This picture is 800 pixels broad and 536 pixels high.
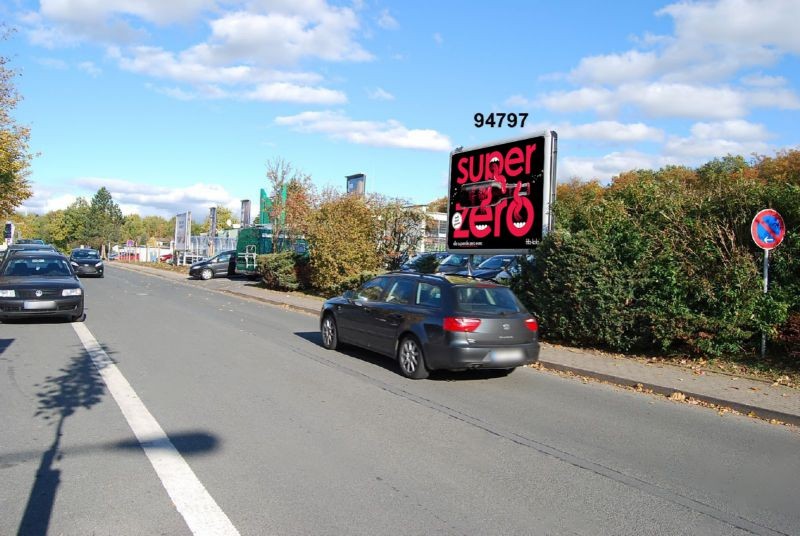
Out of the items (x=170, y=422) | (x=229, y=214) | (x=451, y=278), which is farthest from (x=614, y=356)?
(x=229, y=214)

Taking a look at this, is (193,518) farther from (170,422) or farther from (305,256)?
(305,256)

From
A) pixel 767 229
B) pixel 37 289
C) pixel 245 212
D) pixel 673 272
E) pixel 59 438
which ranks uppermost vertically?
pixel 245 212

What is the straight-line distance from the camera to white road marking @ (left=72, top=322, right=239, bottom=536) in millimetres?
3963

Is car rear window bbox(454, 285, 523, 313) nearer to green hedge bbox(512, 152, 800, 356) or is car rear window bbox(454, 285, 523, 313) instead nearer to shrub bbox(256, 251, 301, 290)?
green hedge bbox(512, 152, 800, 356)

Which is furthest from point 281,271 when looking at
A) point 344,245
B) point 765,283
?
point 765,283

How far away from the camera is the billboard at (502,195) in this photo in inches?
570

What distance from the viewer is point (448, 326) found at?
8.45 meters

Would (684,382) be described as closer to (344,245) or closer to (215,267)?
(344,245)

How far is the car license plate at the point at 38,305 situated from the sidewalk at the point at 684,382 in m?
9.96

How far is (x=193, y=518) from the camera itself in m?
4.02

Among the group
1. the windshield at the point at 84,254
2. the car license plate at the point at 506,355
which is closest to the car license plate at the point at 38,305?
the car license plate at the point at 506,355

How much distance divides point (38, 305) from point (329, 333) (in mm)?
6350

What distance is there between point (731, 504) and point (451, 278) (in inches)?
210

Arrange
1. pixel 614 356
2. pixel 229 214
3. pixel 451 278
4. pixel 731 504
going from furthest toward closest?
pixel 229 214
pixel 614 356
pixel 451 278
pixel 731 504
